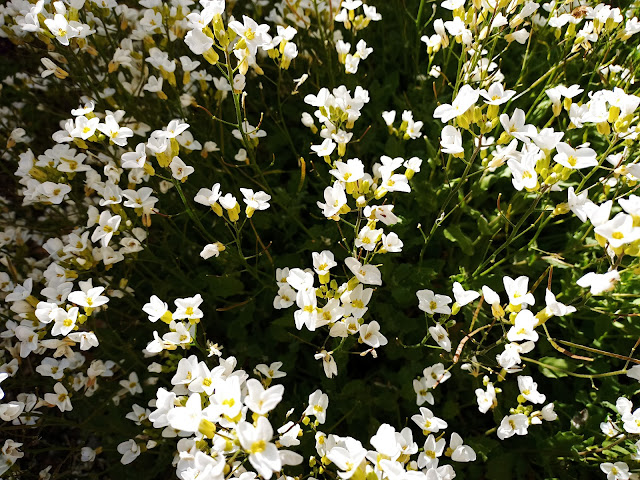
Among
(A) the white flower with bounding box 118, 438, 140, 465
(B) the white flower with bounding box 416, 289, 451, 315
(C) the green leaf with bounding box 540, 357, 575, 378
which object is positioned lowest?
(C) the green leaf with bounding box 540, 357, 575, 378

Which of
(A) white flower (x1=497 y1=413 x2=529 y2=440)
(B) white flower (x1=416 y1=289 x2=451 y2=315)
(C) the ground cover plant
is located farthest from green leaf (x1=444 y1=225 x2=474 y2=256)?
(A) white flower (x1=497 y1=413 x2=529 y2=440)

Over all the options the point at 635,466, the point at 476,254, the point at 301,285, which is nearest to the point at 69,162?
the point at 301,285

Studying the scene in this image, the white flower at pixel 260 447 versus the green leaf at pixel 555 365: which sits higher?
the white flower at pixel 260 447

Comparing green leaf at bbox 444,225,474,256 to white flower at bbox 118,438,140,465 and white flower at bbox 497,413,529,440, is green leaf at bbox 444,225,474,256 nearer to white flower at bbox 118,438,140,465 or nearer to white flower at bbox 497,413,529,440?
white flower at bbox 497,413,529,440

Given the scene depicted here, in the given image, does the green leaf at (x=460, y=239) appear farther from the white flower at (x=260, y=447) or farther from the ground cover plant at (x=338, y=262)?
the white flower at (x=260, y=447)

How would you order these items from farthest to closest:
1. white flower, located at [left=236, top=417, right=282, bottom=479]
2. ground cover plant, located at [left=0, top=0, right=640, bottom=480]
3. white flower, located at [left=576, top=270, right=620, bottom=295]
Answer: ground cover plant, located at [left=0, top=0, right=640, bottom=480], white flower, located at [left=576, top=270, right=620, bottom=295], white flower, located at [left=236, top=417, right=282, bottom=479]

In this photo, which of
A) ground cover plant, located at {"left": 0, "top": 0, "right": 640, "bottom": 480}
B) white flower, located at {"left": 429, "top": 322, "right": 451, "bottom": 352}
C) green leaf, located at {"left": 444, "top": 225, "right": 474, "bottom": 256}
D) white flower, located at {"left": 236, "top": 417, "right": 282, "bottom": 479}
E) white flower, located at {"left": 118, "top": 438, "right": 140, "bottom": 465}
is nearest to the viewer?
white flower, located at {"left": 236, "top": 417, "right": 282, "bottom": 479}

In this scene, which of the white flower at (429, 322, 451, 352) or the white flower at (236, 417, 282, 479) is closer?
the white flower at (236, 417, 282, 479)

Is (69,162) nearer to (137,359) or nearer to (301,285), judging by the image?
(137,359)

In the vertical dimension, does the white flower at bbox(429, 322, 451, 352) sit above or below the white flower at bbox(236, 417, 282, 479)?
below

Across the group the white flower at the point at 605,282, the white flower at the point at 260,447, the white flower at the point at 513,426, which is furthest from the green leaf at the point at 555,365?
the white flower at the point at 260,447
